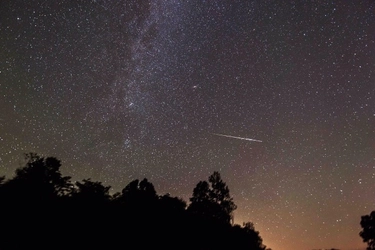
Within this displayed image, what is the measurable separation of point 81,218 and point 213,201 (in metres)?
33.5

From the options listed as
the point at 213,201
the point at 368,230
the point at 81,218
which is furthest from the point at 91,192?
the point at 368,230

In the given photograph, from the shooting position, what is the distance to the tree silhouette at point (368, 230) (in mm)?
55250

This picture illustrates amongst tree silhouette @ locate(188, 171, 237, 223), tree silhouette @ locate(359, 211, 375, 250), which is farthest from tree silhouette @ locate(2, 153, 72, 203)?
tree silhouette @ locate(359, 211, 375, 250)

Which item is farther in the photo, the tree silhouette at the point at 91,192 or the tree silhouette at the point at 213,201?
the tree silhouette at the point at 213,201

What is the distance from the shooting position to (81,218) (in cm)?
2766

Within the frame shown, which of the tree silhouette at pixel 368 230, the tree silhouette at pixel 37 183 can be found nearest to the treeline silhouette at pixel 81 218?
the tree silhouette at pixel 37 183

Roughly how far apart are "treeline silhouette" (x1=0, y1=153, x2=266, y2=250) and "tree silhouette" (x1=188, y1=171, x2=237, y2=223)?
12.7m

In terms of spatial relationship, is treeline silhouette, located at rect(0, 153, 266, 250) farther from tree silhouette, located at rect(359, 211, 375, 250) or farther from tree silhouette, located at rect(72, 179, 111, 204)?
tree silhouette, located at rect(359, 211, 375, 250)

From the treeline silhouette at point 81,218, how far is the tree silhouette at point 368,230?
1180 inches

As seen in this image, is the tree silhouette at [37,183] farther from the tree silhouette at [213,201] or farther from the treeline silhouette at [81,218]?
the tree silhouette at [213,201]

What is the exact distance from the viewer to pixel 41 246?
25000 millimetres

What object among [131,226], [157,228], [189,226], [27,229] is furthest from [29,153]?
[189,226]

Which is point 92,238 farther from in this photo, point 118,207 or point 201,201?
point 201,201

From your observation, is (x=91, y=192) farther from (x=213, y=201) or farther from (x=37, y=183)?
(x=213, y=201)
